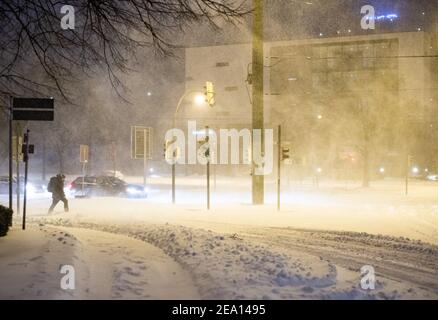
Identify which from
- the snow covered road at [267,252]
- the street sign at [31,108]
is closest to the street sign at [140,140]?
the snow covered road at [267,252]

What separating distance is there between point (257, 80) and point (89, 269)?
16146mm

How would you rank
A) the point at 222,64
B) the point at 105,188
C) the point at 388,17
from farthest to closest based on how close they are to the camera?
the point at 222,64
the point at 388,17
the point at 105,188

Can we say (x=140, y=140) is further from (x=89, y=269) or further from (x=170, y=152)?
(x=89, y=269)

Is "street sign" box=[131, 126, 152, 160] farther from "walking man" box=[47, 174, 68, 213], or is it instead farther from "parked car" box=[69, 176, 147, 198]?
"walking man" box=[47, 174, 68, 213]

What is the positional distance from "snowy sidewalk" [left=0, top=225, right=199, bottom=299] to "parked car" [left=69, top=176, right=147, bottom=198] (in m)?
18.5

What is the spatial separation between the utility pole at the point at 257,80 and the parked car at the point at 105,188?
8.47 meters

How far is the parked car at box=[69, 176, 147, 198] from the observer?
29.4 metres

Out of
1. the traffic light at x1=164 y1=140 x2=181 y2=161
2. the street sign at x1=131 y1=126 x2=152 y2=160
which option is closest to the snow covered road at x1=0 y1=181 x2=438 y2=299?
the traffic light at x1=164 y1=140 x2=181 y2=161

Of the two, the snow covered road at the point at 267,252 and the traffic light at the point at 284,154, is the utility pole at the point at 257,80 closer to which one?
the traffic light at the point at 284,154

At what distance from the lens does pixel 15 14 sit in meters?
9.86

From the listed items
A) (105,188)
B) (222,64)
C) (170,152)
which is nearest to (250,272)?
(170,152)

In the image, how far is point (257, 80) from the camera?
22891mm

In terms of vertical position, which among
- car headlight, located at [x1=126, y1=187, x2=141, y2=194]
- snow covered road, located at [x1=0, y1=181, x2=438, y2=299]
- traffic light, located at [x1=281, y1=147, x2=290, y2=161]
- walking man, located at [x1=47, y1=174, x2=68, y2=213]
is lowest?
snow covered road, located at [x1=0, y1=181, x2=438, y2=299]
